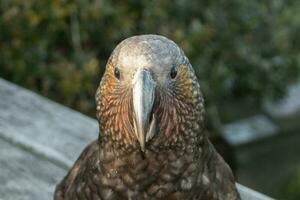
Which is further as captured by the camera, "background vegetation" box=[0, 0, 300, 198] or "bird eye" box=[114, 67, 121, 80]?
"background vegetation" box=[0, 0, 300, 198]

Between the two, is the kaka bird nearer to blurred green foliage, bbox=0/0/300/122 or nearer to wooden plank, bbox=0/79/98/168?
wooden plank, bbox=0/79/98/168

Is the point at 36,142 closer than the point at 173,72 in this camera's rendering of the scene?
No

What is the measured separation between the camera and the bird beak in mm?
1790

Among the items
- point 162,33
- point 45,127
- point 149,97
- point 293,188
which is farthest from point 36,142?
point 293,188

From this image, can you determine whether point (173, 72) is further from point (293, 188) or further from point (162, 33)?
point (293, 188)

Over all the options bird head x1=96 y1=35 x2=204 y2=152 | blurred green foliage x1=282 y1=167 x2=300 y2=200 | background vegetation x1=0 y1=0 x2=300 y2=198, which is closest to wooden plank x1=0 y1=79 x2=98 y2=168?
bird head x1=96 y1=35 x2=204 y2=152

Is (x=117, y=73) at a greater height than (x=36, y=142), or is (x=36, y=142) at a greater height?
(x=117, y=73)

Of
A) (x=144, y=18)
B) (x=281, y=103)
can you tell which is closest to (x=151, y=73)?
(x=144, y=18)

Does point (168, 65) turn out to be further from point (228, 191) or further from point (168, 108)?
point (228, 191)

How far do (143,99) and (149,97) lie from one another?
0.02m

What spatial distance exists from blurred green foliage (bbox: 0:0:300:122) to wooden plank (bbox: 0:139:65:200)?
134 cm

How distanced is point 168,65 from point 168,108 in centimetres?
11

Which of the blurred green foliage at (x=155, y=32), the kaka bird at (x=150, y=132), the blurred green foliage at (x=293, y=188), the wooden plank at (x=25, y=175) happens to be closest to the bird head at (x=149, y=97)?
the kaka bird at (x=150, y=132)

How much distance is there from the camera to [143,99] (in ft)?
5.88
